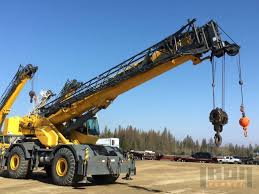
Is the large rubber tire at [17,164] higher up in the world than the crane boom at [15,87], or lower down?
lower down

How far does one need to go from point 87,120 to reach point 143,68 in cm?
480

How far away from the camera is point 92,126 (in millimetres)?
20891

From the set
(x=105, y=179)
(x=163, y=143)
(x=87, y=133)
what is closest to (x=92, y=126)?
(x=87, y=133)

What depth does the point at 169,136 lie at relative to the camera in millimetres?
146375

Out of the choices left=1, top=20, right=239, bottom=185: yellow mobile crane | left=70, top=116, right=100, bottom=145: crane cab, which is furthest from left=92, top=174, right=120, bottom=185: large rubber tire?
left=70, top=116, right=100, bottom=145: crane cab

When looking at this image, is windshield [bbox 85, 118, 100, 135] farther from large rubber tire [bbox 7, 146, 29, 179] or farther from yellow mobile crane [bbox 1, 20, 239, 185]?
large rubber tire [bbox 7, 146, 29, 179]

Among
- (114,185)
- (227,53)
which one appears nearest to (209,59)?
(227,53)

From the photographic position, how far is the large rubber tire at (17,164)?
2012 cm

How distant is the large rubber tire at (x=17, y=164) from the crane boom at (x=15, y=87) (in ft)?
27.5

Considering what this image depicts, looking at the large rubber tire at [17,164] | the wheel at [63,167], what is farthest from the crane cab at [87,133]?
the large rubber tire at [17,164]

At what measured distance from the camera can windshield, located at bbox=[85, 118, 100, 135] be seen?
20.8 metres

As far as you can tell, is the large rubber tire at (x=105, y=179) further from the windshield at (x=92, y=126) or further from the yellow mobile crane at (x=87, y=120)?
the windshield at (x=92, y=126)

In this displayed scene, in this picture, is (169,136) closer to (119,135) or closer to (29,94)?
(119,135)

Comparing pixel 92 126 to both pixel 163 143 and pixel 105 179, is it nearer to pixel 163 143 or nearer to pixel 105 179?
pixel 105 179
